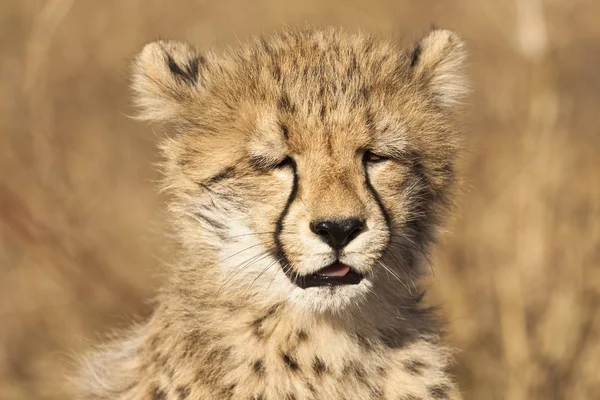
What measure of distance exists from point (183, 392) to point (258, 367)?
24cm

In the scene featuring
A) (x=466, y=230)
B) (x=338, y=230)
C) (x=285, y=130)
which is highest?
(x=285, y=130)

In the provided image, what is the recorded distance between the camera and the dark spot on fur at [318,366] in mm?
2977

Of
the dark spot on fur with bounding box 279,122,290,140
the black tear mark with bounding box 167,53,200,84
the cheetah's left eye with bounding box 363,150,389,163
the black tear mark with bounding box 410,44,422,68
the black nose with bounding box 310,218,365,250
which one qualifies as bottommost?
the black nose with bounding box 310,218,365,250

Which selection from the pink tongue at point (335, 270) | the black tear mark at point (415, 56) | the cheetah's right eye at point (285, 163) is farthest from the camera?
the black tear mark at point (415, 56)

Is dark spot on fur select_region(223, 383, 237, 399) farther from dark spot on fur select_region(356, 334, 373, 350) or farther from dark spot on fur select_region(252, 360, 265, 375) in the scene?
dark spot on fur select_region(356, 334, 373, 350)

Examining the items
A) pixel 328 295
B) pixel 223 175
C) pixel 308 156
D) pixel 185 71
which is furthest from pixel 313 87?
pixel 328 295

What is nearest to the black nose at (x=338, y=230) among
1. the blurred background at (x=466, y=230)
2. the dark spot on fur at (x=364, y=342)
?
the dark spot on fur at (x=364, y=342)

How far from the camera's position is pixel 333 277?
9.05ft

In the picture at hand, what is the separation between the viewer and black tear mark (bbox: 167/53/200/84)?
10.5 ft

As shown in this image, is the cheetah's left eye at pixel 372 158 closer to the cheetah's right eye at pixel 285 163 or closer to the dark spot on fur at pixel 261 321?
the cheetah's right eye at pixel 285 163

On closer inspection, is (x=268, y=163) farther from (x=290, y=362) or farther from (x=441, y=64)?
(x=441, y=64)

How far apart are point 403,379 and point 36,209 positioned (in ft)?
9.18

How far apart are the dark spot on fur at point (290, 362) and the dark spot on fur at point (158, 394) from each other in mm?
378

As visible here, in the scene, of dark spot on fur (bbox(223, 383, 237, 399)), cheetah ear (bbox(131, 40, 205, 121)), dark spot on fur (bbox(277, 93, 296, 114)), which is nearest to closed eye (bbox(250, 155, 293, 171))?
dark spot on fur (bbox(277, 93, 296, 114))
